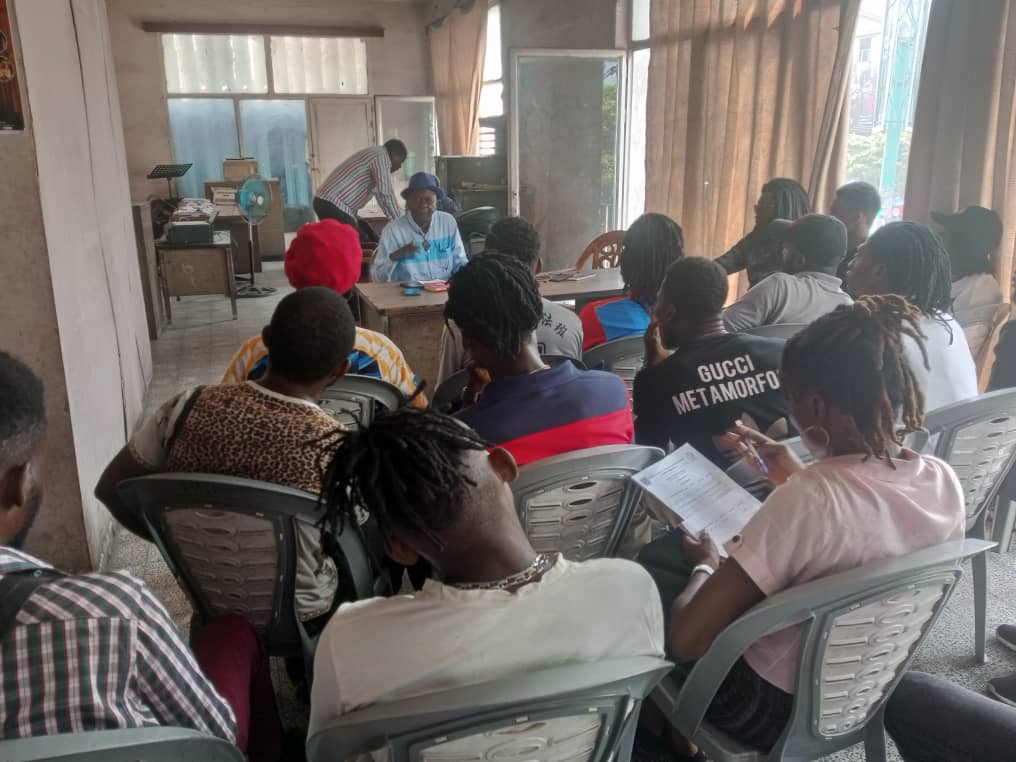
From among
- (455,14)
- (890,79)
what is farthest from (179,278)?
(890,79)

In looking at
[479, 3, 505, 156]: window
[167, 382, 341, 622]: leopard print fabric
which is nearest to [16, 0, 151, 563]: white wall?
[167, 382, 341, 622]: leopard print fabric

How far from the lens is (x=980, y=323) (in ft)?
9.37

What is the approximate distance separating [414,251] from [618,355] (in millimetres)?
2181

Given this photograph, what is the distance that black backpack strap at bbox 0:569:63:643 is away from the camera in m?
0.81

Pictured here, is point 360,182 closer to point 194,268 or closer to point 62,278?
point 194,268

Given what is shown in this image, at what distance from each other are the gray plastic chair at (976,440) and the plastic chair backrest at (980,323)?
1097mm

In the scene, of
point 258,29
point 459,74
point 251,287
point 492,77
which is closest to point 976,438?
point 251,287

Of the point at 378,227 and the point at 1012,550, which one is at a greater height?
the point at 378,227

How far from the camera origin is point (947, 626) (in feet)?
7.24

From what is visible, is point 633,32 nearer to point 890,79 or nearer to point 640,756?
point 890,79

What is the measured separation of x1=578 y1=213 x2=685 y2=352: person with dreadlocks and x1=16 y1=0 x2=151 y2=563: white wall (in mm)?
1717

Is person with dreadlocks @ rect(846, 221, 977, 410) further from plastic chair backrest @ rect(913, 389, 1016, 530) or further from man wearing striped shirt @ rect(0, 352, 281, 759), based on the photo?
man wearing striped shirt @ rect(0, 352, 281, 759)

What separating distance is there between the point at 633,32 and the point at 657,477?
5.58 metres

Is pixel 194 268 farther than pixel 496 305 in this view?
Yes
